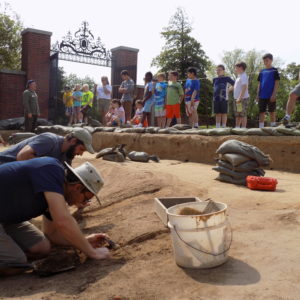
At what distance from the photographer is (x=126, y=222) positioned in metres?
3.62

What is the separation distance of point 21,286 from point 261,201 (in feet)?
8.65

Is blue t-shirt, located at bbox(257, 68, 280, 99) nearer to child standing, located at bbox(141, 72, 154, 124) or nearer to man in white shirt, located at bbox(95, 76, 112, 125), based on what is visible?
child standing, located at bbox(141, 72, 154, 124)

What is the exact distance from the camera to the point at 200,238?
232 cm

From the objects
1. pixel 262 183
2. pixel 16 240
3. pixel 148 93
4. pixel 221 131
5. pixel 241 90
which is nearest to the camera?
pixel 16 240

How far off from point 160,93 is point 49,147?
540 cm

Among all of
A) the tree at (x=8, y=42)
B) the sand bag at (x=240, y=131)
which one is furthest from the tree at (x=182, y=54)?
the sand bag at (x=240, y=131)

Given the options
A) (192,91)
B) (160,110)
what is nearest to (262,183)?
(192,91)

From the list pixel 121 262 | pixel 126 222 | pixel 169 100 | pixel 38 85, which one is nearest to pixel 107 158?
pixel 169 100

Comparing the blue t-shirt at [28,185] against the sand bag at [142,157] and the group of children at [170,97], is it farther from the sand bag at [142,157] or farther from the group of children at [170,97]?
the group of children at [170,97]

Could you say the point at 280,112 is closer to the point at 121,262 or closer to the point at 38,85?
the point at 38,85

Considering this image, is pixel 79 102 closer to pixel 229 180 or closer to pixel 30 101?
pixel 30 101

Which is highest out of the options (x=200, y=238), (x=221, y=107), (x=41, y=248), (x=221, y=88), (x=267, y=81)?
(x=267, y=81)

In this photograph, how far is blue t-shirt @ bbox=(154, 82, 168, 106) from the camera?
8.70 metres

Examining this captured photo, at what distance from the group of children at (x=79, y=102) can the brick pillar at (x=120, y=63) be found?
3.42 m
